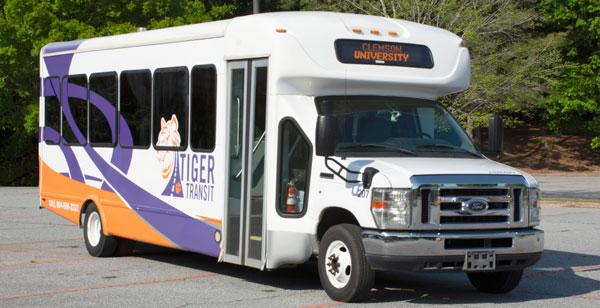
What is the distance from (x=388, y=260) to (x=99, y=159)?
5767 millimetres

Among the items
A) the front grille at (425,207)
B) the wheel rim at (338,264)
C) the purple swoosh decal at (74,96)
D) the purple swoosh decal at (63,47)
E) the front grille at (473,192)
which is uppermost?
the purple swoosh decal at (63,47)

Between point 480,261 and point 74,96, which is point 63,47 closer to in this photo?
point 74,96

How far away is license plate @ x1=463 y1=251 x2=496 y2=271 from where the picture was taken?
8445 millimetres

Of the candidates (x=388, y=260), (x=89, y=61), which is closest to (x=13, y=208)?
(x=89, y=61)

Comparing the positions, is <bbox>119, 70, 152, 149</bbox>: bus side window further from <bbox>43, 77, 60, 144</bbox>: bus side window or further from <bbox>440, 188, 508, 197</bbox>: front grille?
<bbox>440, 188, 508, 197</bbox>: front grille

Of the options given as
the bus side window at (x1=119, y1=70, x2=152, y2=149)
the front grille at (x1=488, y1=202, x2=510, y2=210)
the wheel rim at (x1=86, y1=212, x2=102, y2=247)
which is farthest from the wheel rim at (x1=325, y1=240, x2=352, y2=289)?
the wheel rim at (x1=86, y1=212, x2=102, y2=247)

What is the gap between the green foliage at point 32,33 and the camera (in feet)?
105

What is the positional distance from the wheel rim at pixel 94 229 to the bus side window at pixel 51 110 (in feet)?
5.24

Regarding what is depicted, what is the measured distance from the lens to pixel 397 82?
9.59m

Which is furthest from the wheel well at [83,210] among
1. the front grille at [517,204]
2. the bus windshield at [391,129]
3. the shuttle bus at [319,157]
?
the front grille at [517,204]

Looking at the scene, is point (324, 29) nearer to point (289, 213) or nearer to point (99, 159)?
point (289, 213)

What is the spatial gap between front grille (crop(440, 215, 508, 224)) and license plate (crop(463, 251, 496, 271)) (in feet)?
0.98

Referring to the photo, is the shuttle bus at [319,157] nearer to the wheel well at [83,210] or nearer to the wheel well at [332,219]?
the wheel well at [332,219]

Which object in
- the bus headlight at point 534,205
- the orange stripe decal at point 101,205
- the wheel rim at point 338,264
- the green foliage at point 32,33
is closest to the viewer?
the wheel rim at point 338,264
